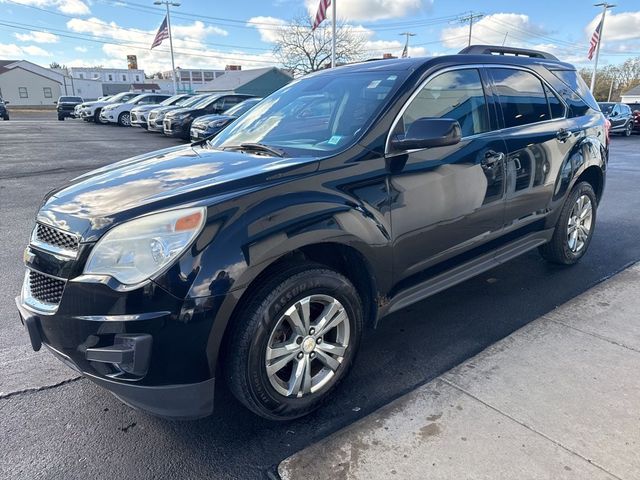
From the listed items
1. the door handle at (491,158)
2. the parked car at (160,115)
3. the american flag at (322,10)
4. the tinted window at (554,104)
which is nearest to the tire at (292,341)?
the door handle at (491,158)

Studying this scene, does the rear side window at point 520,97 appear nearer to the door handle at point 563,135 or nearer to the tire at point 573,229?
the door handle at point 563,135

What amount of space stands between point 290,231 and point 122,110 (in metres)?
26.0

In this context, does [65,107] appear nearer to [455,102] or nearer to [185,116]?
[185,116]

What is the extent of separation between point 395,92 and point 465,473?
2.08 m

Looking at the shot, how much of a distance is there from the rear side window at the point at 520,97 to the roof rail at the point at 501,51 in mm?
283

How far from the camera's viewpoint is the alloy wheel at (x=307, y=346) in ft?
7.61

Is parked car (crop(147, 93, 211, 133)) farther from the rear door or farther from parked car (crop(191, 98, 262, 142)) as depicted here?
the rear door

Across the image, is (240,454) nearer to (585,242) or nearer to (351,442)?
(351,442)

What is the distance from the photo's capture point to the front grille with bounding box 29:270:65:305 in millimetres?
2160

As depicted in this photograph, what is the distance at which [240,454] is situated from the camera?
7.44 feet

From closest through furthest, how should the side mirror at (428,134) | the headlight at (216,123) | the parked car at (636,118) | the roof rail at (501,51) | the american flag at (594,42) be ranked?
1. the side mirror at (428,134)
2. the roof rail at (501,51)
3. the headlight at (216,123)
4. the parked car at (636,118)
5. the american flag at (594,42)

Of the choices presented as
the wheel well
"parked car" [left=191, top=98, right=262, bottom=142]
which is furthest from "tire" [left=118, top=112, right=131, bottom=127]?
the wheel well

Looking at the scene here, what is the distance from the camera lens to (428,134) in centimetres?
264

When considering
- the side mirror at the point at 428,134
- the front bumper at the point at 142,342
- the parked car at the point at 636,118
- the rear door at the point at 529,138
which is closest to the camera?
the front bumper at the point at 142,342
